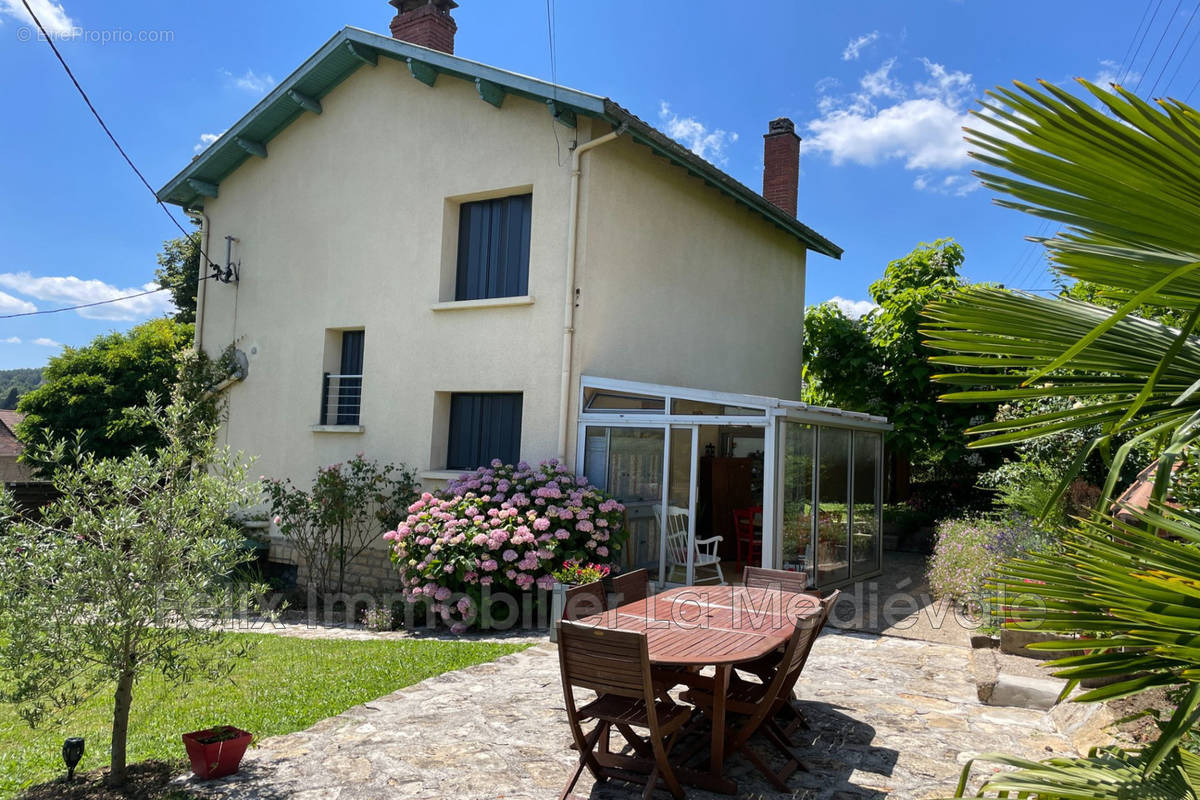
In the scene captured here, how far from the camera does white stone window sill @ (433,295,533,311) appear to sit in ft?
35.0

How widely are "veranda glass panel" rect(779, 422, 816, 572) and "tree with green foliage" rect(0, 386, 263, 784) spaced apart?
6.27 meters

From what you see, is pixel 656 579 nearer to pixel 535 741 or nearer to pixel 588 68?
pixel 535 741

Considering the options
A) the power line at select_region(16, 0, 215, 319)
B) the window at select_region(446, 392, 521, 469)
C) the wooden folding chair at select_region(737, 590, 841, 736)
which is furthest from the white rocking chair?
the power line at select_region(16, 0, 215, 319)

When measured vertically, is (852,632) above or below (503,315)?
below

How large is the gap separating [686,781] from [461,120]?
971 centimetres

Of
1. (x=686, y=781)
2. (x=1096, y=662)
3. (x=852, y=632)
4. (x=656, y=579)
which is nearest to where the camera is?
(x=1096, y=662)

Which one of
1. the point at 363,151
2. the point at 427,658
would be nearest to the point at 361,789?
the point at 427,658

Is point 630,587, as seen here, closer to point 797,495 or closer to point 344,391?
point 797,495

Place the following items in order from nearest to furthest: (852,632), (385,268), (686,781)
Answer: (686,781), (852,632), (385,268)

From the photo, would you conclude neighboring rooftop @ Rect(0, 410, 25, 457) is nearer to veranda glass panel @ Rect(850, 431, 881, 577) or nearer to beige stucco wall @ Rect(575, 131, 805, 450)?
beige stucco wall @ Rect(575, 131, 805, 450)

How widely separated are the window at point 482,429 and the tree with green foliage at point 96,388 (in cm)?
1106

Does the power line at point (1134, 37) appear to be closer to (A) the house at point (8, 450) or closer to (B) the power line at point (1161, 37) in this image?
(B) the power line at point (1161, 37)

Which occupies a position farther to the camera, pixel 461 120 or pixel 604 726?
pixel 461 120

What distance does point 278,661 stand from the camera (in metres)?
7.75
